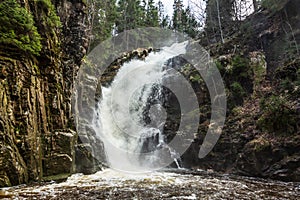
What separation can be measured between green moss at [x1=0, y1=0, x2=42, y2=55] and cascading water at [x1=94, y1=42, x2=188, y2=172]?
718cm

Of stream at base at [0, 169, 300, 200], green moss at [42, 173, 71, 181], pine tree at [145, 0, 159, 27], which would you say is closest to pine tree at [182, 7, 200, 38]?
pine tree at [145, 0, 159, 27]

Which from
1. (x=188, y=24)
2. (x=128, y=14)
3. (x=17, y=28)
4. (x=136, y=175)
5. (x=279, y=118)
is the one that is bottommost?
(x=136, y=175)

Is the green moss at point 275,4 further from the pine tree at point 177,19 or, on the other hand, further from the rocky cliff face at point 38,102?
the pine tree at point 177,19

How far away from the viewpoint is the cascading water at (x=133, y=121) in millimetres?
14875

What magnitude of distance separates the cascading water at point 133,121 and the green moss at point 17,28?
7178 mm

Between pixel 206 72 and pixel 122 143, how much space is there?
7.18 meters

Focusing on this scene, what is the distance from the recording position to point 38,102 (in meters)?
9.09

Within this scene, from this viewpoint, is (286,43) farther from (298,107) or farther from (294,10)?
(298,107)

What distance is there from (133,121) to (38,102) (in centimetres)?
931

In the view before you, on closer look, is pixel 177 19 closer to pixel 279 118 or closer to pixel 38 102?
pixel 279 118

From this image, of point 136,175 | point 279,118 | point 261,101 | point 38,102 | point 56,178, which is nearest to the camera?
point 56,178

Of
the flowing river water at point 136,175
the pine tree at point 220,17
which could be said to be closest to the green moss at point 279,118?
the flowing river water at point 136,175

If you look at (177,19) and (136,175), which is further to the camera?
(177,19)

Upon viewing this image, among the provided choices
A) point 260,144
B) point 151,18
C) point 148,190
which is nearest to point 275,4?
point 260,144
